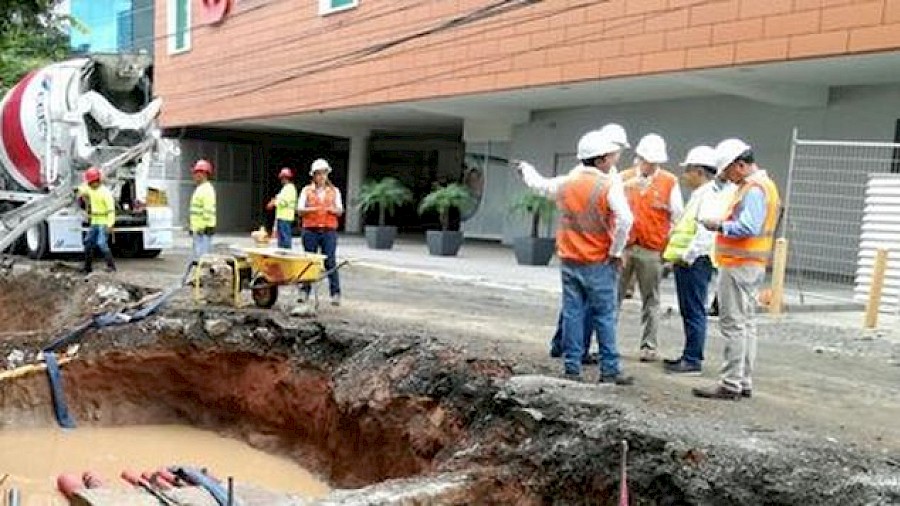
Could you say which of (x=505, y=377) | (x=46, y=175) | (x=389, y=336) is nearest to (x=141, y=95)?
(x=46, y=175)

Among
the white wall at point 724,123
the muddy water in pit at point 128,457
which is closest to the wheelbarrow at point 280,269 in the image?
the muddy water in pit at point 128,457

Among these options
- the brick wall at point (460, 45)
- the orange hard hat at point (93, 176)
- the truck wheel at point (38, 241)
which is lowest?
the truck wheel at point (38, 241)

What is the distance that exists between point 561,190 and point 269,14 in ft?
65.4

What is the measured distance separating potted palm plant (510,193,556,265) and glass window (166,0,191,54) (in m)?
15.0

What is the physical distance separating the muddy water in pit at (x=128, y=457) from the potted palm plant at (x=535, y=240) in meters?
9.46

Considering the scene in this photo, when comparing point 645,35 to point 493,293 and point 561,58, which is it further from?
point 493,293

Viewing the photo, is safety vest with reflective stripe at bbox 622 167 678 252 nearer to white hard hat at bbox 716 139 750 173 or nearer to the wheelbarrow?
A: white hard hat at bbox 716 139 750 173

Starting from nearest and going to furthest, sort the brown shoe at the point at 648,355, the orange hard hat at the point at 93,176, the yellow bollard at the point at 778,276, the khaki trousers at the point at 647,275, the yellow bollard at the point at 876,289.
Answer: the khaki trousers at the point at 647,275 → the brown shoe at the point at 648,355 → the yellow bollard at the point at 876,289 → the yellow bollard at the point at 778,276 → the orange hard hat at the point at 93,176

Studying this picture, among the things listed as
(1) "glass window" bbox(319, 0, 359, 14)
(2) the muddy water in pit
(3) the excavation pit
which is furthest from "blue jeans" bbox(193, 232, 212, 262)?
(1) "glass window" bbox(319, 0, 359, 14)

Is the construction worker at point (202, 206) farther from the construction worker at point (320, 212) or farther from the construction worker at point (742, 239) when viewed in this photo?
the construction worker at point (742, 239)

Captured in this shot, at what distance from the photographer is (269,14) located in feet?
81.0

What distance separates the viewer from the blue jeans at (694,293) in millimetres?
7211

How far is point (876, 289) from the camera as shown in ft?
35.0

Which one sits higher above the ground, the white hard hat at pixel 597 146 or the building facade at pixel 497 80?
the building facade at pixel 497 80
